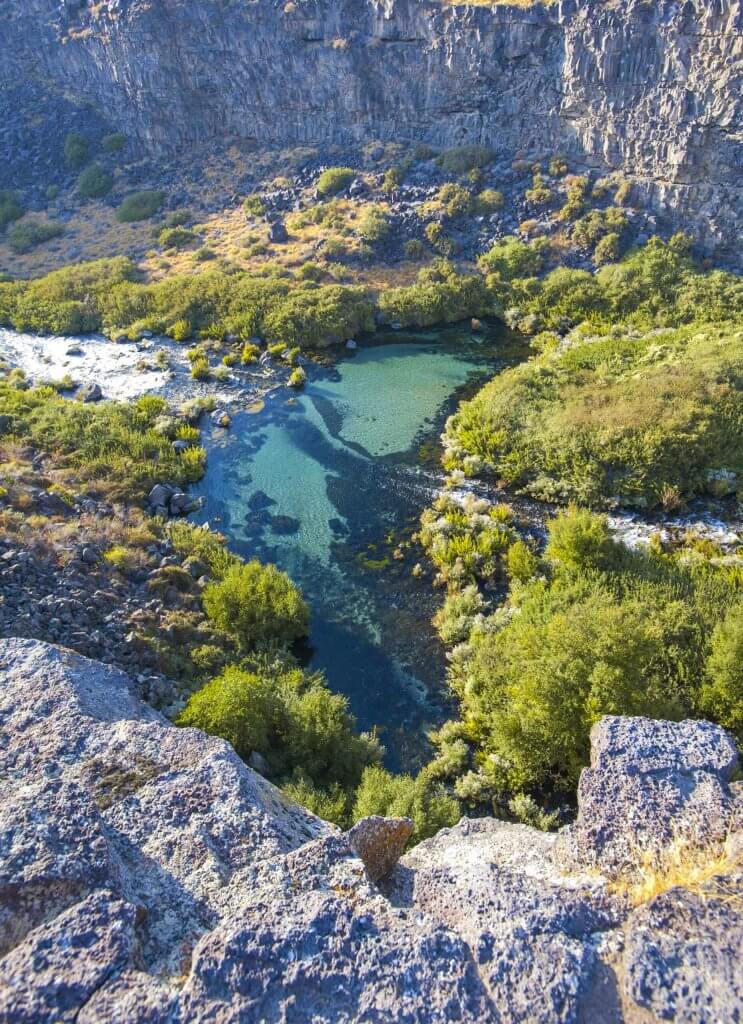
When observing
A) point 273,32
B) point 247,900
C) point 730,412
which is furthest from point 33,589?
point 273,32

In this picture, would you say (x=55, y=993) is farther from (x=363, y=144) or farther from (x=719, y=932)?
(x=363, y=144)

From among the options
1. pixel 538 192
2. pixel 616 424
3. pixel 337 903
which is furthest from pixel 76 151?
pixel 337 903

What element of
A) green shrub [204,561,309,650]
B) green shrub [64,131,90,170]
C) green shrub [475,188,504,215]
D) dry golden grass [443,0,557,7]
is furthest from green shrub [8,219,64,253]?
green shrub [204,561,309,650]

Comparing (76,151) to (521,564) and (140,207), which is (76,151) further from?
(521,564)

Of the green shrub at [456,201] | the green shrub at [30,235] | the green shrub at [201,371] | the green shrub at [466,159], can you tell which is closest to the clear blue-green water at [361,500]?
the green shrub at [201,371]

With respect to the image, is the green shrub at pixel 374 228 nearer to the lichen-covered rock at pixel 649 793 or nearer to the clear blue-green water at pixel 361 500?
the clear blue-green water at pixel 361 500

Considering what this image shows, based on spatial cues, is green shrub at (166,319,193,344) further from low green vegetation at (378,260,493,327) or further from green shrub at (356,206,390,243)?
green shrub at (356,206,390,243)

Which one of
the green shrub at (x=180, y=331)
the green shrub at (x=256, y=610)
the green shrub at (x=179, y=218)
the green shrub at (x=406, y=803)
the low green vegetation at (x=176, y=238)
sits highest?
the green shrub at (x=179, y=218)
